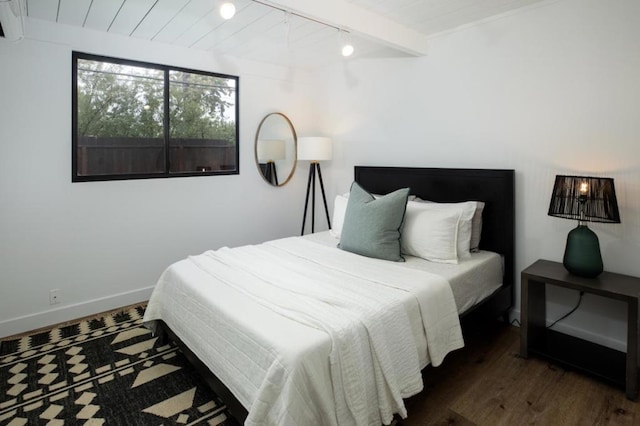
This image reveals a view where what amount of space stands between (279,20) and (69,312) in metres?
2.90

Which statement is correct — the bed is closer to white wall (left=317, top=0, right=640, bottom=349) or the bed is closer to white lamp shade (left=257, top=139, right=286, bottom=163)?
white wall (left=317, top=0, right=640, bottom=349)

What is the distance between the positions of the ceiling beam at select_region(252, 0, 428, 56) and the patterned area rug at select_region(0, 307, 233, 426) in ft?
7.50

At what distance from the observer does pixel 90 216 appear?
308 cm

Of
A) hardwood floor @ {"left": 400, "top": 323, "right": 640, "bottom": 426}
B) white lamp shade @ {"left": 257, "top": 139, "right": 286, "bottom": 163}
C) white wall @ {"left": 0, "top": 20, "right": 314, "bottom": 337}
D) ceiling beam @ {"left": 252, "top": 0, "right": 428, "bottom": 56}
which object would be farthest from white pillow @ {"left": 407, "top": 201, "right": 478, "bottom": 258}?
white wall @ {"left": 0, "top": 20, "right": 314, "bottom": 337}

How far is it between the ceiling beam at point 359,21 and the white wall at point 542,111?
0.93 feet

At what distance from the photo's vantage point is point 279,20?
9.27 feet

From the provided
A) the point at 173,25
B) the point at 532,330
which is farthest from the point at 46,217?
the point at 532,330

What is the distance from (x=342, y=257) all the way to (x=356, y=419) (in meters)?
1.28

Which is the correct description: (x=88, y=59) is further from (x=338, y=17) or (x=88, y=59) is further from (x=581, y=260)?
(x=581, y=260)

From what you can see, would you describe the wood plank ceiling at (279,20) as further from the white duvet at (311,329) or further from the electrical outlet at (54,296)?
the electrical outlet at (54,296)

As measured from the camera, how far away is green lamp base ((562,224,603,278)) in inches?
87.4

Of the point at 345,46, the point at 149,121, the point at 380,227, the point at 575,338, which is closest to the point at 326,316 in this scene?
the point at 380,227

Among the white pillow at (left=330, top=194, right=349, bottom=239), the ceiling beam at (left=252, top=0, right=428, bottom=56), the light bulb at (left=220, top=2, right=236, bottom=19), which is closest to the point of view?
the light bulb at (left=220, top=2, right=236, bottom=19)

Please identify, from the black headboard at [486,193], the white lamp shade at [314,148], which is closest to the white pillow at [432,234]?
the black headboard at [486,193]
